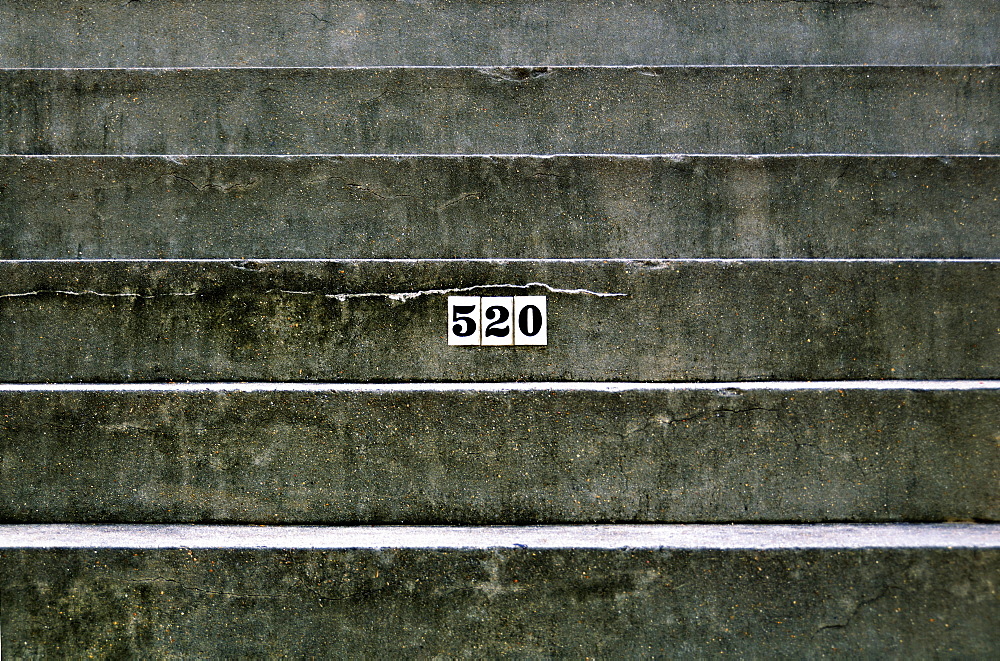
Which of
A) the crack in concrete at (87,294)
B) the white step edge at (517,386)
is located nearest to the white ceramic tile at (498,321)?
the white step edge at (517,386)

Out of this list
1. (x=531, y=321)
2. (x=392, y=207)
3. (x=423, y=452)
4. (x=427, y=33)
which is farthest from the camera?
(x=427, y=33)

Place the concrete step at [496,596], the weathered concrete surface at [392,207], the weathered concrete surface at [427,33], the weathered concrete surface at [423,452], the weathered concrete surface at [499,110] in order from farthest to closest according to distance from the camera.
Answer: the weathered concrete surface at [427,33] → the weathered concrete surface at [499,110] → the weathered concrete surface at [392,207] → the weathered concrete surface at [423,452] → the concrete step at [496,596]

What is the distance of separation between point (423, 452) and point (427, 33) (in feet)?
7.31

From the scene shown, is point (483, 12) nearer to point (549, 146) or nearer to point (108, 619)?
point (549, 146)

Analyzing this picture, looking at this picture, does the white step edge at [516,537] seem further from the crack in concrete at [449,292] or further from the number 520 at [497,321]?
the crack in concrete at [449,292]

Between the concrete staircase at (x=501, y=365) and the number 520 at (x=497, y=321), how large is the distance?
0.06 meters

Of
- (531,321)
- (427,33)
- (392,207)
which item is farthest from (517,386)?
(427,33)

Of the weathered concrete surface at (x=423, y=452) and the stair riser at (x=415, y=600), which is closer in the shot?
the stair riser at (x=415, y=600)

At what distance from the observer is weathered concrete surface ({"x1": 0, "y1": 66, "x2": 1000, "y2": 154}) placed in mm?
2863

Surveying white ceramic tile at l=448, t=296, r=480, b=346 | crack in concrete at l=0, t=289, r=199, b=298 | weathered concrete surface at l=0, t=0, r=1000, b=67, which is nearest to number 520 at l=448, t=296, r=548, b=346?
white ceramic tile at l=448, t=296, r=480, b=346

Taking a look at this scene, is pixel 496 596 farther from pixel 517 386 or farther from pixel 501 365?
pixel 501 365

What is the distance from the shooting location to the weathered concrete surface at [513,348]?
237 centimetres

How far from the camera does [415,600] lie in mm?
2062

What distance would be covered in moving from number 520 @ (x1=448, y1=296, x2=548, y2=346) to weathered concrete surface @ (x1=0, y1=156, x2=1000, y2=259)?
0.98ft
